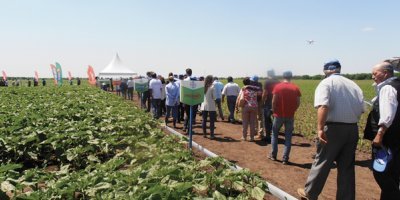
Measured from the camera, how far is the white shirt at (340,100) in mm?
4629

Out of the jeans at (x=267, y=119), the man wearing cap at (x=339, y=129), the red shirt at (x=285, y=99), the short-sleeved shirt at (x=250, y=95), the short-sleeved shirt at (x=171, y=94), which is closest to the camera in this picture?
the man wearing cap at (x=339, y=129)

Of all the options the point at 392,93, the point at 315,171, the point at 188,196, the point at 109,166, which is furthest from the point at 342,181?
the point at 109,166

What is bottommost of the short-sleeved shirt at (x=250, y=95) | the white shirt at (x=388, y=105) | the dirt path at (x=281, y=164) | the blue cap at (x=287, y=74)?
the dirt path at (x=281, y=164)

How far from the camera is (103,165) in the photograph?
14.1 ft

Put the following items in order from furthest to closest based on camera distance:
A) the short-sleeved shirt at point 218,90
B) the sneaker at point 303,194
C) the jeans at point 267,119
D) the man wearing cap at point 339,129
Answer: the short-sleeved shirt at point 218,90 → the jeans at point 267,119 → the sneaker at point 303,194 → the man wearing cap at point 339,129

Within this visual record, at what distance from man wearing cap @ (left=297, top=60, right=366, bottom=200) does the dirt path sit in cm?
73

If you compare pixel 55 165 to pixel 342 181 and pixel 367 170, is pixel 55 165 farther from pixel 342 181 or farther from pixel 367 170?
pixel 367 170

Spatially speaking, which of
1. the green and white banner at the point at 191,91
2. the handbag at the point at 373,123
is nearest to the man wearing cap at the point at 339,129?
the handbag at the point at 373,123

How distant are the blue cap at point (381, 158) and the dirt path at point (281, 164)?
121 centimetres

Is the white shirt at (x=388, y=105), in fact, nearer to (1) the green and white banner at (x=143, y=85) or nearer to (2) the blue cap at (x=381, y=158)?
(2) the blue cap at (x=381, y=158)

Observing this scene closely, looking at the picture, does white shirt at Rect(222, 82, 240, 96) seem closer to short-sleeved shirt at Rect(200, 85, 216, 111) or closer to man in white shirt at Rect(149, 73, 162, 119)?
man in white shirt at Rect(149, 73, 162, 119)

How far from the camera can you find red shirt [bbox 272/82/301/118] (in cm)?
716

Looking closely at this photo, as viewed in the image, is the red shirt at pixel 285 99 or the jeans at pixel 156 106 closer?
the red shirt at pixel 285 99

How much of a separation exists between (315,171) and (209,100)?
5.61 meters
